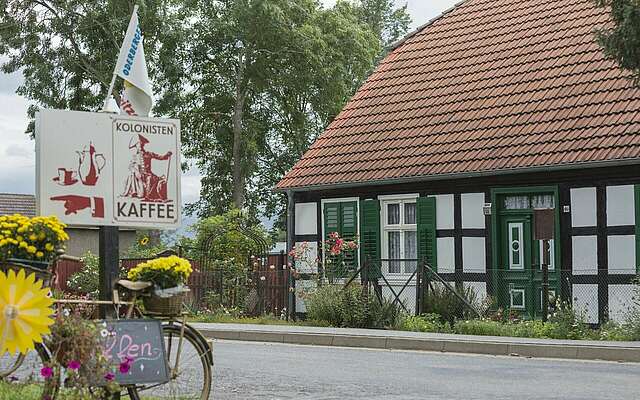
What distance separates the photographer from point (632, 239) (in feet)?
65.2

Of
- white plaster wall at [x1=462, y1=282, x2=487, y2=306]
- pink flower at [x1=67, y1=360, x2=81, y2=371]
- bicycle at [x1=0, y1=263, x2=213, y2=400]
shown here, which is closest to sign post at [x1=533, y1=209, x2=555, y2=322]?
white plaster wall at [x1=462, y1=282, x2=487, y2=306]

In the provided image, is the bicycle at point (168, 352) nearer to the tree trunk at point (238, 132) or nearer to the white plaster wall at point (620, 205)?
the white plaster wall at point (620, 205)

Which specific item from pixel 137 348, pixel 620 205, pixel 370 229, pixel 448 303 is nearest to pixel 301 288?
pixel 370 229

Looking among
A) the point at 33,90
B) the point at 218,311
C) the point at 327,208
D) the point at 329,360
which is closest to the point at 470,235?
the point at 327,208

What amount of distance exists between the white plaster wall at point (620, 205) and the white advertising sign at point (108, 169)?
12778mm

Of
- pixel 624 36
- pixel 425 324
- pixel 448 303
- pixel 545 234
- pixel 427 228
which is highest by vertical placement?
pixel 624 36

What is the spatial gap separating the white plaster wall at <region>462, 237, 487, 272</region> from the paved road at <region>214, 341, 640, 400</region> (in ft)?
18.5

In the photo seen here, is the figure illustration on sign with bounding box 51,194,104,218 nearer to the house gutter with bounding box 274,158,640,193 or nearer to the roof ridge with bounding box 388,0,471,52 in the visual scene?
the house gutter with bounding box 274,158,640,193

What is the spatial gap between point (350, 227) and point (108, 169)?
16.6m

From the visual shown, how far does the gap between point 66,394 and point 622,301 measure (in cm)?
1422

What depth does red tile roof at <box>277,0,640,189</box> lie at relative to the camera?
2091cm

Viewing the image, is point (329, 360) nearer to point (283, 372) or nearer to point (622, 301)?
point (283, 372)

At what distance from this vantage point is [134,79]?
942cm

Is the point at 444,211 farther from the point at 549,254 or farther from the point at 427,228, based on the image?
the point at 549,254
